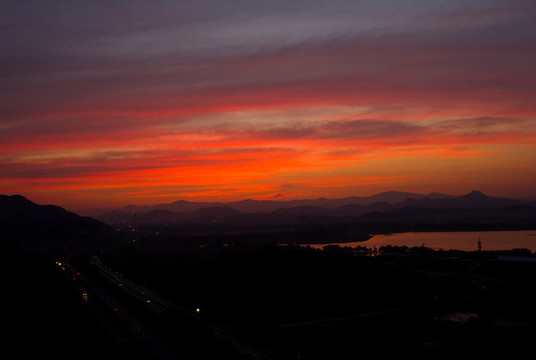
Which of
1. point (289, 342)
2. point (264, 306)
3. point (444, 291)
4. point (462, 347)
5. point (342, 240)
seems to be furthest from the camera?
point (342, 240)

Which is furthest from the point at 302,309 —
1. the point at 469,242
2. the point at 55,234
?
the point at 55,234

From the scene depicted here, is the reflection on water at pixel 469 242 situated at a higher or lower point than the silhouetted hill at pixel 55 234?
lower

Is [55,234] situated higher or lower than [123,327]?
higher

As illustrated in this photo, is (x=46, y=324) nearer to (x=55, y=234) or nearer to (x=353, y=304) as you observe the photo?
(x=353, y=304)

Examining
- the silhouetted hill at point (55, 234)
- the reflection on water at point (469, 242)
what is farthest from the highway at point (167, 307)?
the silhouetted hill at point (55, 234)

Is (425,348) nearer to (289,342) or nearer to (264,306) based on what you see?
(289,342)

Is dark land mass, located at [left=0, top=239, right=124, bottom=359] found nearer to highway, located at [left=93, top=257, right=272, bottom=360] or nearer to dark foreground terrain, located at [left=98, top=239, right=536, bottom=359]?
dark foreground terrain, located at [left=98, top=239, right=536, bottom=359]

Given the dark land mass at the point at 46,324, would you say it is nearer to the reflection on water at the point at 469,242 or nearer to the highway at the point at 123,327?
the highway at the point at 123,327

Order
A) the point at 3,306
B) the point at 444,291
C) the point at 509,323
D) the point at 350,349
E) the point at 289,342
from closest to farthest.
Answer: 1. the point at 350,349
2. the point at 289,342
3. the point at 509,323
4. the point at 3,306
5. the point at 444,291

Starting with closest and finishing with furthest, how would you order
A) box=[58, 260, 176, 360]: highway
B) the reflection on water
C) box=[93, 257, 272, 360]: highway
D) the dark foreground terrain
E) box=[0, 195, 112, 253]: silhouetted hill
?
the dark foreground terrain → box=[58, 260, 176, 360]: highway → box=[93, 257, 272, 360]: highway → the reflection on water → box=[0, 195, 112, 253]: silhouetted hill

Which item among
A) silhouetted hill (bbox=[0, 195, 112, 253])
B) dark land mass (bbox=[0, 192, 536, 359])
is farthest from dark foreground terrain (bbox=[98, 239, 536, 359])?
silhouetted hill (bbox=[0, 195, 112, 253])

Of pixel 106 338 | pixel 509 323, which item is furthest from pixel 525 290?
pixel 106 338
